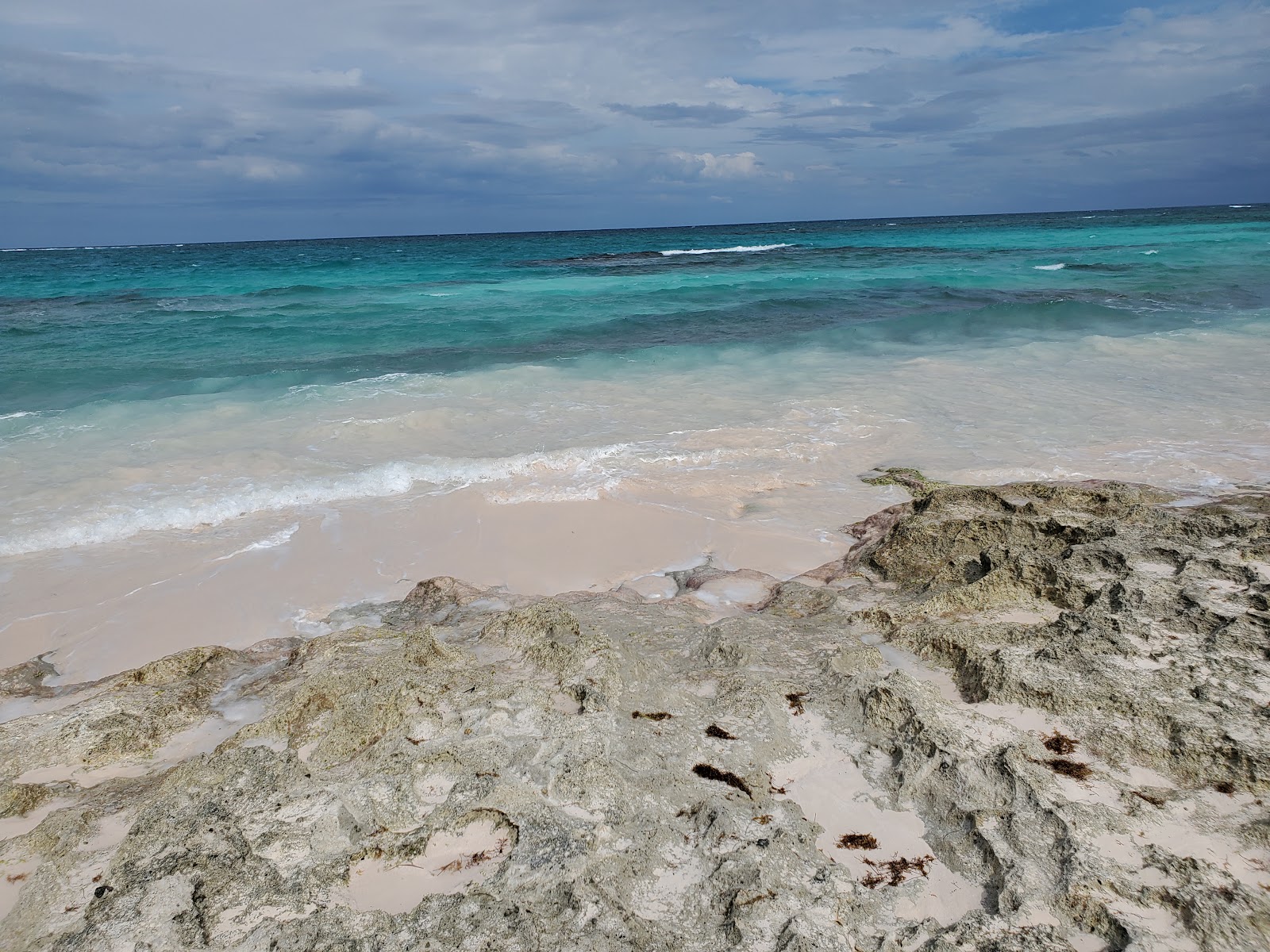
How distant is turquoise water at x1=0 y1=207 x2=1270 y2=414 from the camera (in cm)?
1257

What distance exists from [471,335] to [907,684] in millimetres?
13588

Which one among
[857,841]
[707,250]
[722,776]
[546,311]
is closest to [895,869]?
[857,841]

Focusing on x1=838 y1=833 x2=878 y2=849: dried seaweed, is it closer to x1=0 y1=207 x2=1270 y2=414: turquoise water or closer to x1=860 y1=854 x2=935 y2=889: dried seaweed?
x1=860 y1=854 x2=935 y2=889: dried seaweed

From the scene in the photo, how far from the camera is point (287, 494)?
621cm

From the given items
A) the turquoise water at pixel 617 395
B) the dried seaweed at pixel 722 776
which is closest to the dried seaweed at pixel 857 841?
the dried seaweed at pixel 722 776

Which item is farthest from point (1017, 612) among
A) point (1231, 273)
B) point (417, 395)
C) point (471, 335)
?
point (1231, 273)

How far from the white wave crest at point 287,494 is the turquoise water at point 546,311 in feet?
14.2

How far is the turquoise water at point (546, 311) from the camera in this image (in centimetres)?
1257

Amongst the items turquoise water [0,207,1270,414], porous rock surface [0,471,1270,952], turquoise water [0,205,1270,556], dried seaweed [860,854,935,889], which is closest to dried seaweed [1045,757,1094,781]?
porous rock surface [0,471,1270,952]

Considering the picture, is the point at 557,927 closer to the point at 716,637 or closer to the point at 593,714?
the point at 593,714

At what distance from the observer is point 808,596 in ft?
13.0

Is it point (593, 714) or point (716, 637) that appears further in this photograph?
point (716, 637)

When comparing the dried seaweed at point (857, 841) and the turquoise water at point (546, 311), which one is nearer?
the dried seaweed at point (857, 841)

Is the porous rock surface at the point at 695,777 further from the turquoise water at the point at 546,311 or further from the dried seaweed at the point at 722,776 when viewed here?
the turquoise water at the point at 546,311
